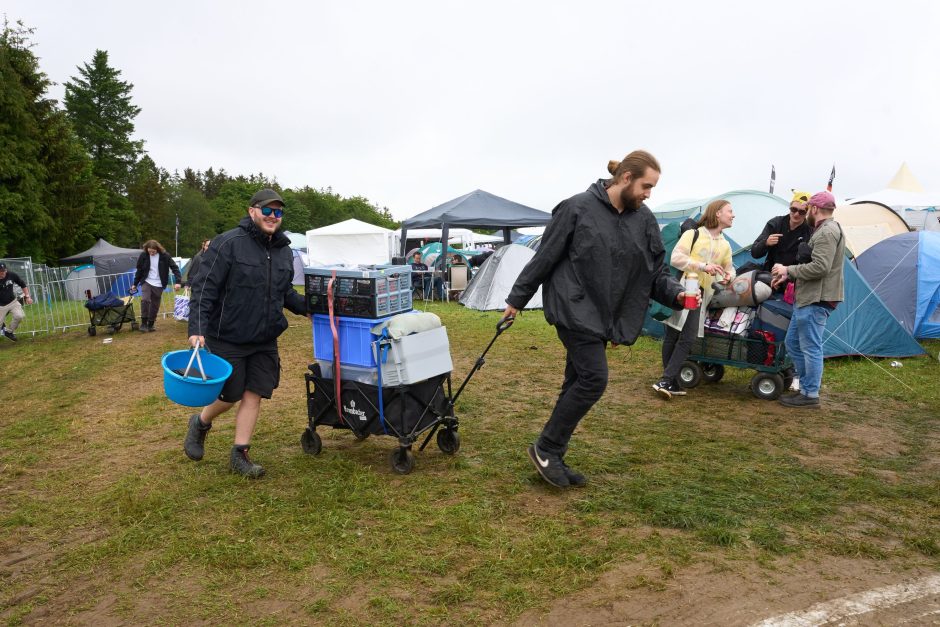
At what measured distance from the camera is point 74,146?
33188 mm

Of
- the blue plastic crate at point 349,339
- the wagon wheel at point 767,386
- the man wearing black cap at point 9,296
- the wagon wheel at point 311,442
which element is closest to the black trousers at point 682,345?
the wagon wheel at point 767,386

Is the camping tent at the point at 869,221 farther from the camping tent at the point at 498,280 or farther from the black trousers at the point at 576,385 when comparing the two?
the black trousers at the point at 576,385

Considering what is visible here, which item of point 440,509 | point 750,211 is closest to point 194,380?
point 440,509

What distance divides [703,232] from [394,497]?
3.90 m

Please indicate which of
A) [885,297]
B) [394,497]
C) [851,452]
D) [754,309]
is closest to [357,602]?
[394,497]

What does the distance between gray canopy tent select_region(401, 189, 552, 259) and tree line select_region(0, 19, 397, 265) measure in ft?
66.7

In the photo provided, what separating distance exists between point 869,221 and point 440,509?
11903mm

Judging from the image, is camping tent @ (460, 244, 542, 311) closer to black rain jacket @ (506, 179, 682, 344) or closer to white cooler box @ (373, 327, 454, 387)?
white cooler box @ (373, 327, 454, 387)

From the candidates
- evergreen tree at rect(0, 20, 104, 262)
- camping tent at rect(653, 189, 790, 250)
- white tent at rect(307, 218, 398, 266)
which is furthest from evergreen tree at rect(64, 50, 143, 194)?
camping tent at rect(653, 189, 790, 250)

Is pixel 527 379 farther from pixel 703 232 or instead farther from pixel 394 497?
pixel 394 497

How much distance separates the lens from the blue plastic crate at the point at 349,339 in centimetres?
420

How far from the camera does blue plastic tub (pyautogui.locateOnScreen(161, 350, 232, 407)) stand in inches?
144

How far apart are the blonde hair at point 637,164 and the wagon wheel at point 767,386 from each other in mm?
3520

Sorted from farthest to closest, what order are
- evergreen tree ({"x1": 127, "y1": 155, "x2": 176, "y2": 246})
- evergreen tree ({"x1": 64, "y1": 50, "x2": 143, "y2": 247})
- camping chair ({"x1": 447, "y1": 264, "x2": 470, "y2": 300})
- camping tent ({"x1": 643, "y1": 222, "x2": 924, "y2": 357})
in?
evergreen tree ({"x1": 127, "y1": 155, "x2": 176, "y2": 246}) → evergreen tree ({"x1": 64, "y1": 50, "x2": 143, "y2": 247}) → camping chair ({"x1": 447, "y1": 264, "x2": 470, "y2": 300}) → camping tent ({"x1": 643, "y1": 222, "x2": 924, "y2": 357})
